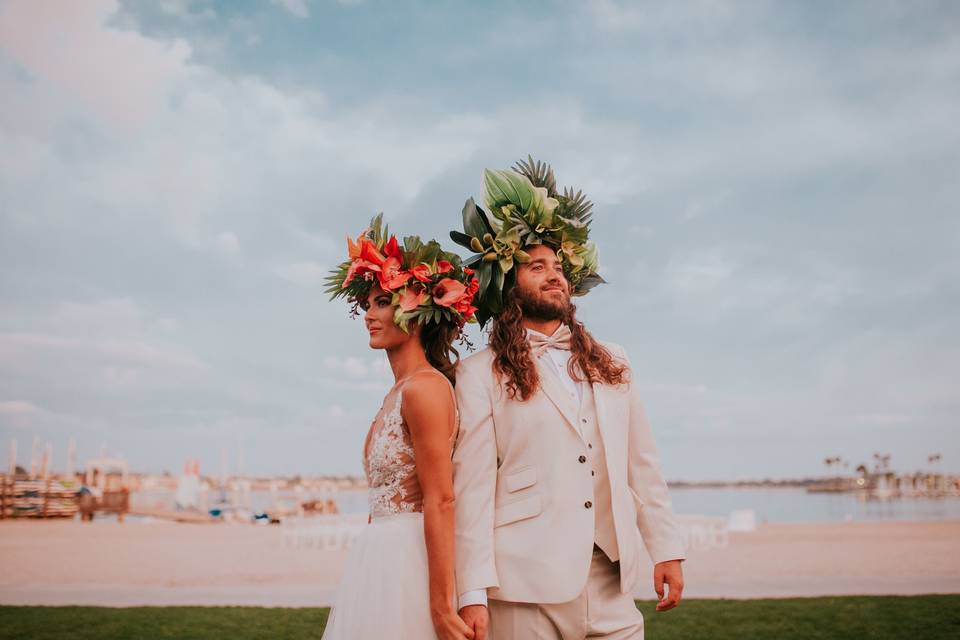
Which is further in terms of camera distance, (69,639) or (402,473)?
(69,639)

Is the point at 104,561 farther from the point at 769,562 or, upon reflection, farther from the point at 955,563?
the point at 955,563

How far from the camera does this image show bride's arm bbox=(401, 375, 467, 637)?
2848mm

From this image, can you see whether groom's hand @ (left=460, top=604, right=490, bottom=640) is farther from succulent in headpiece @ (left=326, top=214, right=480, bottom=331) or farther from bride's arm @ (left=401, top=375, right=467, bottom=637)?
succulent in headpiece @ (left=326, top=214, right=480, bottom=331)

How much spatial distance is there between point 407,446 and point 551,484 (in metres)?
0.59

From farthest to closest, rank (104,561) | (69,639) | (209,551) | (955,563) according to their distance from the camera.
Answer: (209,551)
(104,561)
(955,563)
(69,639)

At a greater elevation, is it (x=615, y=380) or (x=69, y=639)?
(x=615, y=380)

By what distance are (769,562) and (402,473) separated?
1404 centimetres

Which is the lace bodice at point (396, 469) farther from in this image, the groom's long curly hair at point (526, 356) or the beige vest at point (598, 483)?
the beige vest at point (598, 483)

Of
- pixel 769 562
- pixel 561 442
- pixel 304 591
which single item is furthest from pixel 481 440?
pixel 769 562

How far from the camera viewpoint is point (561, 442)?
3166 mm

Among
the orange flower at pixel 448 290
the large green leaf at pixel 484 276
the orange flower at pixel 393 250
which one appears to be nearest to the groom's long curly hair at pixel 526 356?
the large green leaf at pixel 484 276

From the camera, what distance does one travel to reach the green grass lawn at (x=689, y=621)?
25.6 feet

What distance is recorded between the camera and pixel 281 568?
14.7m

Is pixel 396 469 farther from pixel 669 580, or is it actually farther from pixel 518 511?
pixel 669 580
